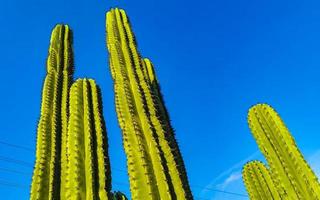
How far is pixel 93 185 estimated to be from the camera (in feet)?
15.9

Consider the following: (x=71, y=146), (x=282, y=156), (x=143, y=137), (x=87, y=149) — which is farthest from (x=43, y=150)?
(x=282, y=156)

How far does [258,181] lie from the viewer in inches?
284

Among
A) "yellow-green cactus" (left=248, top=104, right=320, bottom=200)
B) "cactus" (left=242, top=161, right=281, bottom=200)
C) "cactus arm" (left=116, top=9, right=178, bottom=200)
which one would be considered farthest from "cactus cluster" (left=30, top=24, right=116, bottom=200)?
"cactus" (left=242, top=161, right=281, bottom=200)

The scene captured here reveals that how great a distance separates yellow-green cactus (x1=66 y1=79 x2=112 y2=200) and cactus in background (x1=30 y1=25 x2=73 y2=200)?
0.62 metres

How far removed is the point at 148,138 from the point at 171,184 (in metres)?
0.70

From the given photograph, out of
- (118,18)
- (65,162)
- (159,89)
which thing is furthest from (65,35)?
(65,162)

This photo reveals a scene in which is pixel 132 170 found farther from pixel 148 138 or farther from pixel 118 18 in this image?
pixel 118 18

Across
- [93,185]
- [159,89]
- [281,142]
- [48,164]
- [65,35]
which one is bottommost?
A: [93,185]

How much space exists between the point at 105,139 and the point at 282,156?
99.5 inches

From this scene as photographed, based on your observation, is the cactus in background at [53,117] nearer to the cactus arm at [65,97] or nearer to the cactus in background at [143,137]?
the cactus arm at [65,97]

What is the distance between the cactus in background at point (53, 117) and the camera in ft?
18.0

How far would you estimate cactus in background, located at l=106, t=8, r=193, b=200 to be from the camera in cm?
422

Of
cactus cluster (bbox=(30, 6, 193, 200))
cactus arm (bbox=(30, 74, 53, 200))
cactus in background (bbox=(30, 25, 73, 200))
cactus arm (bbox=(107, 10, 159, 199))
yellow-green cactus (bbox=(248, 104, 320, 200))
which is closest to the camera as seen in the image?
cactus arm (bbox=(107, 10, 159, 199))

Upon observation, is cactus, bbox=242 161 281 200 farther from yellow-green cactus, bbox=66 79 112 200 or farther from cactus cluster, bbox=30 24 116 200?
yellow-green cactus, bbox=66 79 112 200
